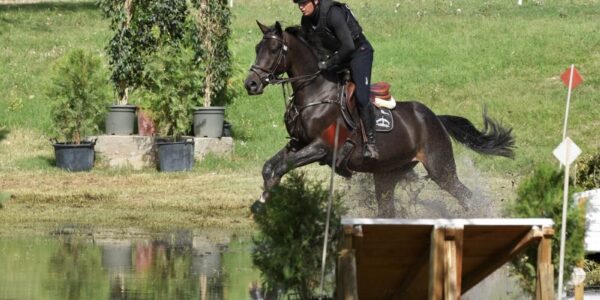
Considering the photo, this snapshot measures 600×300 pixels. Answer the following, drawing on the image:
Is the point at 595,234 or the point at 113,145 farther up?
the point at 113,145

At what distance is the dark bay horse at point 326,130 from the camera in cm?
1282

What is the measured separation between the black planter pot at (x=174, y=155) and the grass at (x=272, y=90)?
0.25 m

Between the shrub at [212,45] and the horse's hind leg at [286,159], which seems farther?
the shrub at [212,45]

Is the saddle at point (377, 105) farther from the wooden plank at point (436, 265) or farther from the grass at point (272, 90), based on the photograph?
the wooden plank at point (436, 265)

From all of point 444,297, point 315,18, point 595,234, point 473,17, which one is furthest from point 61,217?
point 473,17

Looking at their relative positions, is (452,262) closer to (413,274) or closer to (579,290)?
(413,274)

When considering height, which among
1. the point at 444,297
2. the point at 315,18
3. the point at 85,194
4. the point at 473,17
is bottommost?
the point at 444,297

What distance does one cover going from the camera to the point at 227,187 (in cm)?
1855

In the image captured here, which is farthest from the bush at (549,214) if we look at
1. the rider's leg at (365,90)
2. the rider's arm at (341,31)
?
the rider's leg at (365,90)

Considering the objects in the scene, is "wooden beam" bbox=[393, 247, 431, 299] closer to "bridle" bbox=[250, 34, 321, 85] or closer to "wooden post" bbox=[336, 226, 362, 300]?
"wooden post" bbox=[336, 226, 362, 300]

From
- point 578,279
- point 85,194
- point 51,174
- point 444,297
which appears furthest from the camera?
point 51,174

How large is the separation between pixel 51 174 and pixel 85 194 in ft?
6.06

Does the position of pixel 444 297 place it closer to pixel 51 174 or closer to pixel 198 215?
pixel 198 215

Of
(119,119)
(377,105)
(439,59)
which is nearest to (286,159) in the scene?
(377,105)
